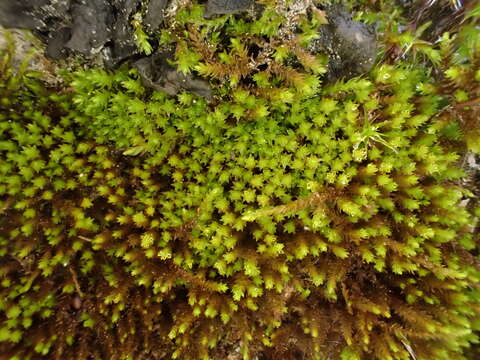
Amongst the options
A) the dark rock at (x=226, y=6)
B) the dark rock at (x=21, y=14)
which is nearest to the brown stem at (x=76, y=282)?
the dark rock at (x=21, y=14)

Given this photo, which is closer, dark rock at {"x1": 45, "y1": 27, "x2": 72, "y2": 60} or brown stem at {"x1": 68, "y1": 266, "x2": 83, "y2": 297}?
dark rock at {"x1": 45, "y1": 27, "x2": 72, "y2": 60}

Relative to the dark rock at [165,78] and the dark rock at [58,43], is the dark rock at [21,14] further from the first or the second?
the dark rock at [165,78]

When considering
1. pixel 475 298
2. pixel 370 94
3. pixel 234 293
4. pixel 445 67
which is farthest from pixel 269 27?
pixel 475 298

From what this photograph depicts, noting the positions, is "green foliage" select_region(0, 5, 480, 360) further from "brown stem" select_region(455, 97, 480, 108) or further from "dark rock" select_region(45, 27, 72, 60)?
"dark rock" select_region(45, 27, 72, 60)

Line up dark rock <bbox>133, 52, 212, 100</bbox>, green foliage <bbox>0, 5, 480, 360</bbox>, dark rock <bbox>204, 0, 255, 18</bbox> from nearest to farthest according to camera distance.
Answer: dark rock <bbox>204, 0, 255, 18</bbox> < dark rock <bbox>133, 52, 212, 100</bbox> < green foliage <bbox>0, 5, 480, 360</bbox>

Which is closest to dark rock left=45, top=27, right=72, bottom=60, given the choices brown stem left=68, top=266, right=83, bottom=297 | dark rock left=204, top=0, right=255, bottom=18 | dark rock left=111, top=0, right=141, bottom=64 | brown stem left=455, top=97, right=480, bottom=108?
dark rock left=111, top=0, right=141, bottom=64

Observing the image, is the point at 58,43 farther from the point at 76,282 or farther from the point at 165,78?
Answer: the point at 76,282

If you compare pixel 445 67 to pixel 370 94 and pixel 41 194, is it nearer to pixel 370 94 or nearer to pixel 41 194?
pixel 370 94

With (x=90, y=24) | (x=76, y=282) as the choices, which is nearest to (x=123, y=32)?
(x=90, y=24)
